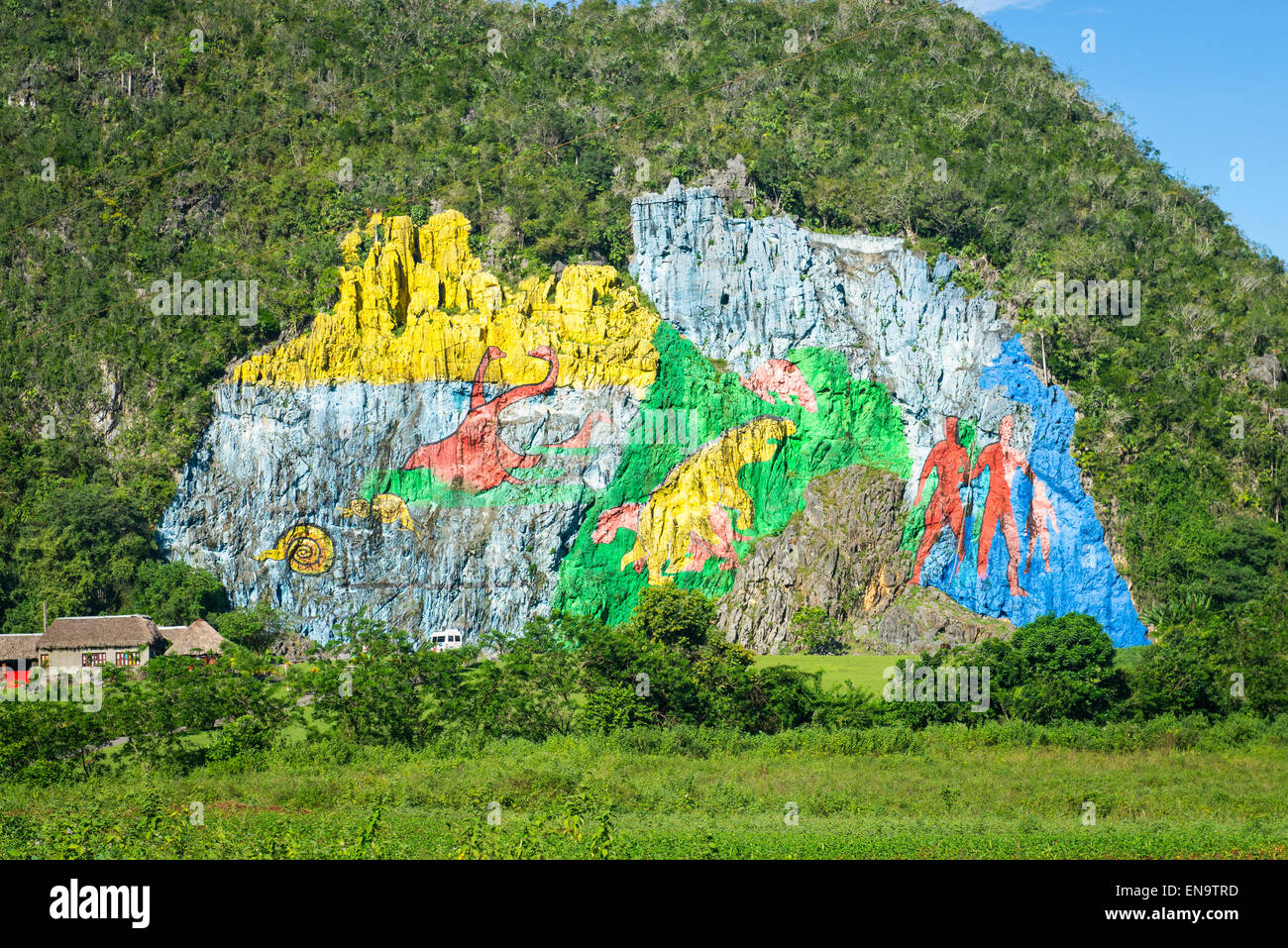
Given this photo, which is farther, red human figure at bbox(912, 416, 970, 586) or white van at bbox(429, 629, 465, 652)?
red human figure at bbox(912, 416, 970, 586)

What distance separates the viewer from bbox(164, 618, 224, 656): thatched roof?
1444 inches

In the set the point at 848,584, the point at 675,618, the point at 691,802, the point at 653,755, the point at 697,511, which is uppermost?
the point at 697,511

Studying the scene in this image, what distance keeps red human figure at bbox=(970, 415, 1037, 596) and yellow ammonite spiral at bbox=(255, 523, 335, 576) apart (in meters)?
19.7

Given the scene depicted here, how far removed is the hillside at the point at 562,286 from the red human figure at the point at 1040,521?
0.44 metres

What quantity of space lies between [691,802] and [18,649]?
21403 mm

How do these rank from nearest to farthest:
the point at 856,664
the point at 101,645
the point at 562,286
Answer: the point at 856,664
the point at 101,645
the point at 562,286

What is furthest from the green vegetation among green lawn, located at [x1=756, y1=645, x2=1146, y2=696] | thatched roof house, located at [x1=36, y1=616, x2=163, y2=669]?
thatched roof house, located at [x1=36, y1=616, x2=163, y2=669]

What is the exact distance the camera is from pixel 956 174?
4866 cm

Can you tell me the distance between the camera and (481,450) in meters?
41.4

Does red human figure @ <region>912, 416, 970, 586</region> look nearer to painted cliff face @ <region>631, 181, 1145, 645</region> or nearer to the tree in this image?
painted cliff face @ <region>631, 181, 1145, 645</region>

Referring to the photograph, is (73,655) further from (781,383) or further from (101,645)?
(781,383)

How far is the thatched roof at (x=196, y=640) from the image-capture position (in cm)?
3669

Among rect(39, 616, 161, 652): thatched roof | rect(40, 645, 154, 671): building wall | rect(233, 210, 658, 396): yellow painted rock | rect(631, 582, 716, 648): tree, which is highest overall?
rect(233, 210, 658, 396): yellow painted rock

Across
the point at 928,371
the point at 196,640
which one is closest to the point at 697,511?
the point at 928,371
